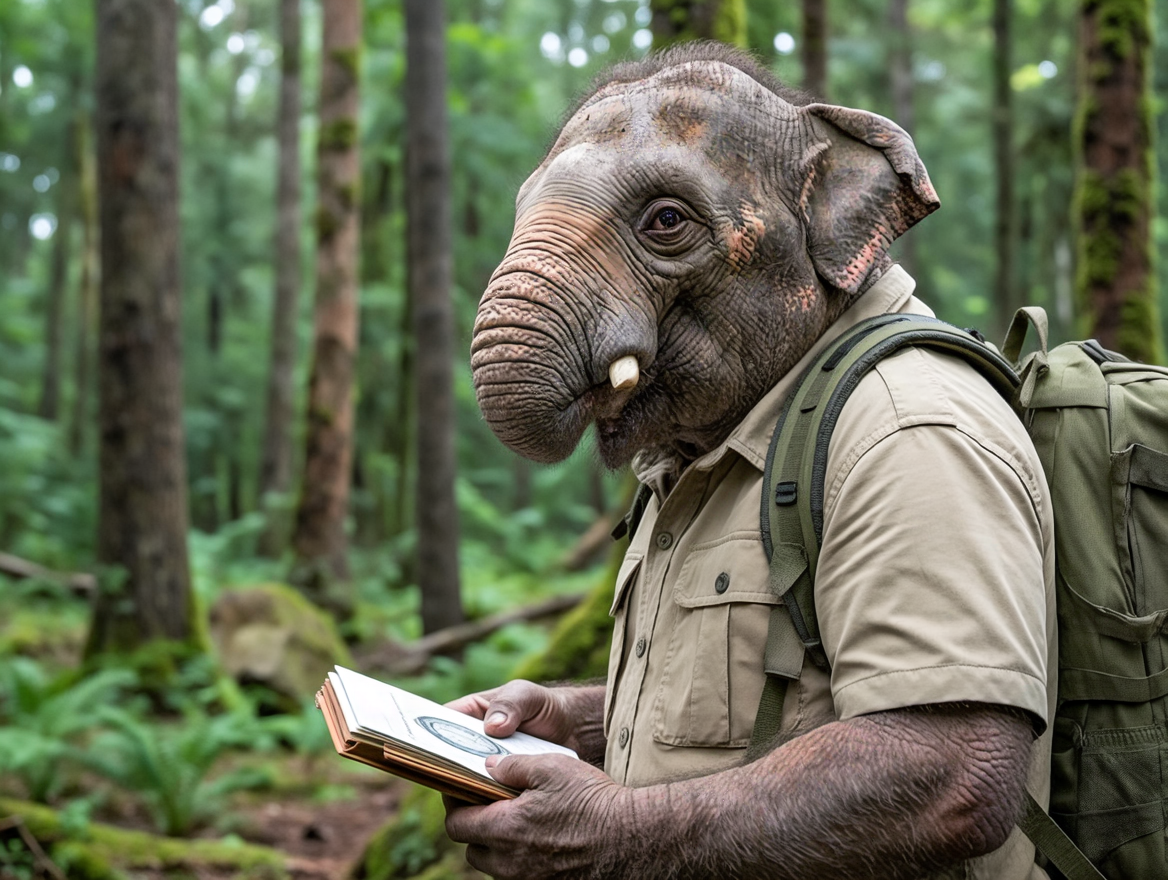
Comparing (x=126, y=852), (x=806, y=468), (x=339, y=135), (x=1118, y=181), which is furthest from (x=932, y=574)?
(x=339, y=135)

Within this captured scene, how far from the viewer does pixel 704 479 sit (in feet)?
8.07

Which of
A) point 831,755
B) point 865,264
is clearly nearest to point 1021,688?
point 831,755

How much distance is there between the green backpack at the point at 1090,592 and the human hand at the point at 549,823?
11.8 inches

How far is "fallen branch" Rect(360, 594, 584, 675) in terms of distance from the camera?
430 inches

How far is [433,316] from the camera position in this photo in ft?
36.6

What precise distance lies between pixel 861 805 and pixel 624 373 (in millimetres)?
908

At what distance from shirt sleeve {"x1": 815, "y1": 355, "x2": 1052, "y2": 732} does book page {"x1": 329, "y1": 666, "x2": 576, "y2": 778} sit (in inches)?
29.7

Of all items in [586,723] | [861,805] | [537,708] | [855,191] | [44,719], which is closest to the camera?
[861,805]

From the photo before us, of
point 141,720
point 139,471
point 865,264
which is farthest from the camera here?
point 139,471

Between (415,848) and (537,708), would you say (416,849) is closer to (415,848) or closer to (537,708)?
(415,848)

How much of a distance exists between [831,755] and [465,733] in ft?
3.08

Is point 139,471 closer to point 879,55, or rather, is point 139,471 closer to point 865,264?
point 865,264

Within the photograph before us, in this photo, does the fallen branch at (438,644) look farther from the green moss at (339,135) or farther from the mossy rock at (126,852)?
the green moss at (339,135)

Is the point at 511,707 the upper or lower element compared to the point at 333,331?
lower
